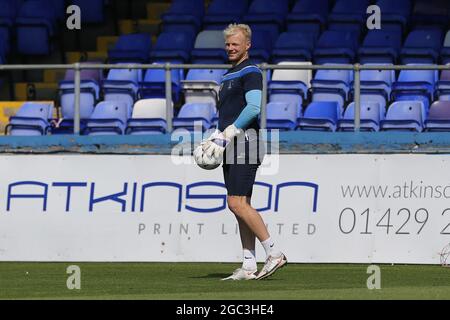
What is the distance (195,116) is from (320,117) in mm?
1538

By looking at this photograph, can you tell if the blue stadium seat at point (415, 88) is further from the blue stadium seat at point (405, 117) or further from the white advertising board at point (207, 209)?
the white advertising board at point (207, 209)

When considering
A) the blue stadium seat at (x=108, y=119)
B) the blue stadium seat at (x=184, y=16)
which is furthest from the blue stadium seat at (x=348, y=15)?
the blue stadium seat at (x=108, y=119)

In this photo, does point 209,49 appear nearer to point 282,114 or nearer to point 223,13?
point 223,13

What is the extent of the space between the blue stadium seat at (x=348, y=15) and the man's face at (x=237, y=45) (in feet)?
27.3

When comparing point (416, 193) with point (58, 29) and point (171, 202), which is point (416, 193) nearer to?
point (171, 202)

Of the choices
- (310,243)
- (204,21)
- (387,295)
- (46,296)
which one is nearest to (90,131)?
(310,243)

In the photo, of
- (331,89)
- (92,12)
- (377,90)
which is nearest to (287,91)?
(331,89)

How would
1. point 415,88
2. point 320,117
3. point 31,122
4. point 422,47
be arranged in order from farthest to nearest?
1. point 422,47
2. point 415,88
3. point 31,122
4. point 320,117

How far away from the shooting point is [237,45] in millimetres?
11547

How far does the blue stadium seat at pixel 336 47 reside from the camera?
18.7 meters

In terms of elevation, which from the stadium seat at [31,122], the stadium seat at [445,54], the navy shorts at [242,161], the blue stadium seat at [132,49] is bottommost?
the navy shorts at [242,161]

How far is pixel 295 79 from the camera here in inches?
708

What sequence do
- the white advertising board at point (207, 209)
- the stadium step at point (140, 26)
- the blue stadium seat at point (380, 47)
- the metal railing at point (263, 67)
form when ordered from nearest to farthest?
the white advertising board at point (207, 209), the metal railing at point (263, 67), the blue stadium seat at point (380, 47), the stadium step at point (140, 26)

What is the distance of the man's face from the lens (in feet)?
37.9
